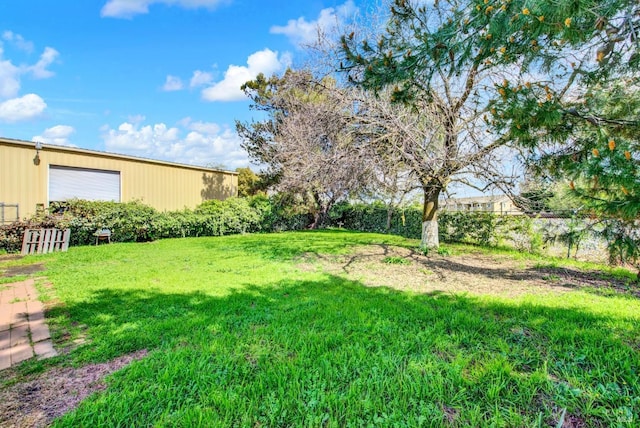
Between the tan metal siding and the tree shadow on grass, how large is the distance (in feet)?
29.6

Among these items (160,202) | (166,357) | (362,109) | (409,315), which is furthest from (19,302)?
(160,202)

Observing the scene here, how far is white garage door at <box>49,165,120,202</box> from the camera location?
10.2 metres

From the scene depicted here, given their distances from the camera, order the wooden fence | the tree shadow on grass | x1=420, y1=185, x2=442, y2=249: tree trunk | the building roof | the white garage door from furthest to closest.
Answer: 1. the white garage door
2. the building roof
3. the wooden fence
4. x1=420, y1=185, x2=442, y2=249: tree trunk
5. the tree shadow on grass

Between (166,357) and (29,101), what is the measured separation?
24.3 m

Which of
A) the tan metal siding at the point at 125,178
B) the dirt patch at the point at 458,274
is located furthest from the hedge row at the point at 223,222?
the dirt patch at the point at 458,274

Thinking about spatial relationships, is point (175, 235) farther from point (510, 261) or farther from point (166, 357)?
point (510, 261)

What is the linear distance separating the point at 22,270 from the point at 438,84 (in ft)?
30.9

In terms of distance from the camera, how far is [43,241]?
7.94 meters

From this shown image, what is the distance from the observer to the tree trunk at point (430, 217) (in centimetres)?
746

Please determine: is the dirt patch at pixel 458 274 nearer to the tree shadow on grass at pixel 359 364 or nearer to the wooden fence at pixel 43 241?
the tree shadow on grass at pixel 359 364

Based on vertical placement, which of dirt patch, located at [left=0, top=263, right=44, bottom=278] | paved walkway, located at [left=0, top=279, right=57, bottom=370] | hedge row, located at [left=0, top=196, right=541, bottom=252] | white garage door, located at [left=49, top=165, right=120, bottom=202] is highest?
white garage door, located at [left=49, top=165, right=120, bottom=202]

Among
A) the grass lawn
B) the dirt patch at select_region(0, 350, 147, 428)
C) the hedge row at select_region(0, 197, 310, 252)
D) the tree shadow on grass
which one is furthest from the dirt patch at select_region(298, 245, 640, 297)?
the hedge row at select_region(0, 197, 310, 252)

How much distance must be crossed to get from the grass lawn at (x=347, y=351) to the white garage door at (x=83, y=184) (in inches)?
293

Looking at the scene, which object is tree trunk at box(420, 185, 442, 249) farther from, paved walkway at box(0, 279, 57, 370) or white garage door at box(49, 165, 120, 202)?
white garage door at box(49, 165, 120, 202)
